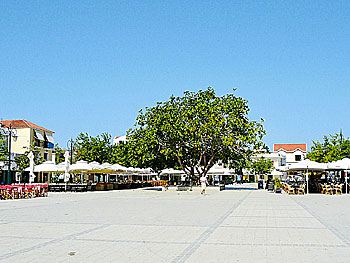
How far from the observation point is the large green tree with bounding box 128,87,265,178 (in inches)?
1599

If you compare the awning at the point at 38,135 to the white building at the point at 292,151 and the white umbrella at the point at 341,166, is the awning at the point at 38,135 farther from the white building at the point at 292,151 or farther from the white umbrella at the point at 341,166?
the white building at the point at 292,151

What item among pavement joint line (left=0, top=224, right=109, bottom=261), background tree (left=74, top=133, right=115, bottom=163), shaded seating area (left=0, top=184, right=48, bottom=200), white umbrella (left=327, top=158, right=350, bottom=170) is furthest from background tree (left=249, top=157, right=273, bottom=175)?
pavement joint line (left=0, top=224, right=109, bottom=261)

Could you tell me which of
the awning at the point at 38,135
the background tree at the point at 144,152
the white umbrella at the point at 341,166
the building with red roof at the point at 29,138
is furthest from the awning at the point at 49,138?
the white umbrella at the point at 341,166

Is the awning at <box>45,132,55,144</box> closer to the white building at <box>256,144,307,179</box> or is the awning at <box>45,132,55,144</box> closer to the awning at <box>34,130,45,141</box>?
the awning at <box>34,130,45,141</box>

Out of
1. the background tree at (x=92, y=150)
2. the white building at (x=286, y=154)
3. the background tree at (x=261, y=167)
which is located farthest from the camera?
the white building at (x=286, y=154)

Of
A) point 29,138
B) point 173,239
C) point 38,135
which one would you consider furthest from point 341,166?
point 38,135

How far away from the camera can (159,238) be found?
10.7 m

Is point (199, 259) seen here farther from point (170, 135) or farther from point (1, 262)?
point (170, 135)

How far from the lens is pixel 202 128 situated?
40250 millimetres

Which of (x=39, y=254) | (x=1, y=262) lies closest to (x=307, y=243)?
(x=39, y=254)

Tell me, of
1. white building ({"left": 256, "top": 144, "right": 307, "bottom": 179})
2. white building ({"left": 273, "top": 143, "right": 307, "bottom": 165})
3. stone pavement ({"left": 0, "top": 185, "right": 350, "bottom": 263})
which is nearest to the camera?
stone pavement ({"left": 0, "top": 185, "right": 350, "bottom": 263})

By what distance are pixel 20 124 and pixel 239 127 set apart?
45.4 m

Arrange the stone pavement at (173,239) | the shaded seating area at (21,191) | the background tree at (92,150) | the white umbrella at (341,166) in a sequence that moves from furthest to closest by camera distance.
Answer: the background tree at (92,150), the white umbrella at (341,166), the shaded seating area at (21,191), the stone pavement at (173,239)

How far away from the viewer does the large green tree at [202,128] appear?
4062 cm
